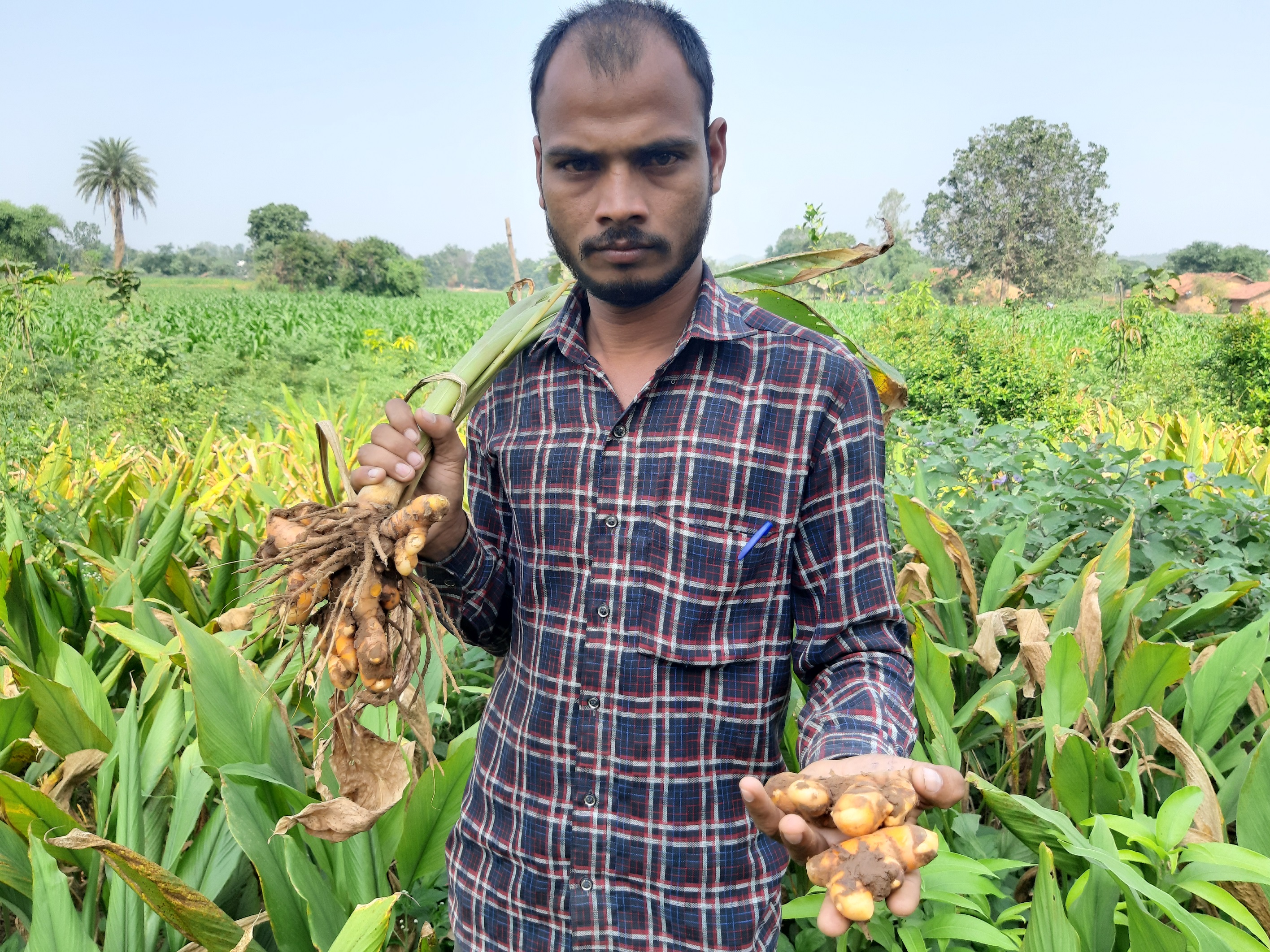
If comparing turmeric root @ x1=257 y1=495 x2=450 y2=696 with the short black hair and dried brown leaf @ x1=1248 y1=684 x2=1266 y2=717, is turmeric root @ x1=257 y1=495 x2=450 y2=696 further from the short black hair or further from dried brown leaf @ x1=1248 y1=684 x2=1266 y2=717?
dried brown leaf @ x1=1248 y1=684 x2=1266 y2=717

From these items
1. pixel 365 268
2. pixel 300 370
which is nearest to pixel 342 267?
pixel 365 268

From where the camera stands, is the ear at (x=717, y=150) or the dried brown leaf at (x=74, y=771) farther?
the dried brown leaf at (x=74, y=771)

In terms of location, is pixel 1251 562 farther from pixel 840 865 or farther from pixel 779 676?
pixel 840 865

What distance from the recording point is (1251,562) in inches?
82.4

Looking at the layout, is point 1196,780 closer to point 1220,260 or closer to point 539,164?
point 539,164

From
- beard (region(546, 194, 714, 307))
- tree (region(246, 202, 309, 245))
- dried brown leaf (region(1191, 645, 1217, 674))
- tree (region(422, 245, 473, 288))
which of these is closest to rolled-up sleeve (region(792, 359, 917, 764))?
beard (region(546, 194, 714, 307))

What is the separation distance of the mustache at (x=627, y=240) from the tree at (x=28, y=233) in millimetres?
42193

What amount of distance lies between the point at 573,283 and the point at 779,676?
68cm

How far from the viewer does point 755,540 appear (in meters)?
1.02

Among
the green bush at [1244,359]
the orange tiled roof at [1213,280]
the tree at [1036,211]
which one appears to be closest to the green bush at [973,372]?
the green bush at [1244,359]

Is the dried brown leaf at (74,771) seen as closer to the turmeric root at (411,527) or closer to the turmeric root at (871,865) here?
the turmeric root at (411,527)

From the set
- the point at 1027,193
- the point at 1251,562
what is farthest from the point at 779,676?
the point at 1027,193

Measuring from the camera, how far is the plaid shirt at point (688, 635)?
1.02 metres

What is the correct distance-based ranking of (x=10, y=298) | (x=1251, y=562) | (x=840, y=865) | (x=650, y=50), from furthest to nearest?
(x=10, y=298) → (x=1251, y=562) → (x=650, y=50) → (x=840, y=865)
